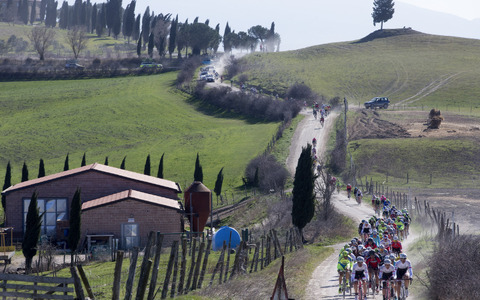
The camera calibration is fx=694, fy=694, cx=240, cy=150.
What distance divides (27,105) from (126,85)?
791 inches

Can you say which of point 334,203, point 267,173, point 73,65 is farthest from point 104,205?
point 73,65

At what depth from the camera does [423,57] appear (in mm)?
135250

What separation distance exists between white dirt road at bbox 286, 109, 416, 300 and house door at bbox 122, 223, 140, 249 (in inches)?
453

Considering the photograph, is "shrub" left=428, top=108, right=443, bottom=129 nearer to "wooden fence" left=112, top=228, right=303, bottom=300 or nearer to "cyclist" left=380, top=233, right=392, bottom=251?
"wooden fence" left=112, top=228, right=303, bottom=300

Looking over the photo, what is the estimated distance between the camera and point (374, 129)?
80250mm

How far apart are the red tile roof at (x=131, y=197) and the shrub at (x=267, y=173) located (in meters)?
18.0

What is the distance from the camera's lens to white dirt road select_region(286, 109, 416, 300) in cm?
2219

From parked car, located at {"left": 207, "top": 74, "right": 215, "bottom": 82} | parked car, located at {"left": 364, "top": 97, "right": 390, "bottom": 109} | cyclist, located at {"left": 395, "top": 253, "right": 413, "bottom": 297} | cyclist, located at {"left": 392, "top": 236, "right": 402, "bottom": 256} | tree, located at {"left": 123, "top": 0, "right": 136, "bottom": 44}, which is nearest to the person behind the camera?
cyclist, located at {"left": 395, "top": 253, "right": 413, "bottom": 297}

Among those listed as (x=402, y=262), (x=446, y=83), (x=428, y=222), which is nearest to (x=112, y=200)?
(x=428, y=222)

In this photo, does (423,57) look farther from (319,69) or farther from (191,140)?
(191,140)

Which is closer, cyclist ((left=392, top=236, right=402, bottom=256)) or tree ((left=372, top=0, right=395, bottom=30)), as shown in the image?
cyclist ((left=392, top=236, right=402, bottom=256))

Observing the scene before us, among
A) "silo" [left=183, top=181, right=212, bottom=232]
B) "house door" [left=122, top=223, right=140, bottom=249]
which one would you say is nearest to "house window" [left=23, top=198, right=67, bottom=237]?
"house door" [left=122, top=223, right=140, bottom=249]

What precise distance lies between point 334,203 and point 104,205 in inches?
706

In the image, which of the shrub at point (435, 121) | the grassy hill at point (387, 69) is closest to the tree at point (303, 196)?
the shrub at point (435, 121)
